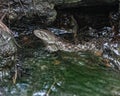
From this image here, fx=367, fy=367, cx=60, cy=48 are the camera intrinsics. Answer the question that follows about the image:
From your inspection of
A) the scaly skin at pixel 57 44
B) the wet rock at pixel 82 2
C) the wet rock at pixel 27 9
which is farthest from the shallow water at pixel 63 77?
the wet rock at pixel 82 2

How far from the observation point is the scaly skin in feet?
15.6

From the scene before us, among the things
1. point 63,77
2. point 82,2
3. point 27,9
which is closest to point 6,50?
point 63,77

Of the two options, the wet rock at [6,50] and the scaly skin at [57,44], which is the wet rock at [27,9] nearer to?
the scaly skin at [57,44]

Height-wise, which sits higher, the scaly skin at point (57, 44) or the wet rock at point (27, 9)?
the wet rock at point (27, 9)

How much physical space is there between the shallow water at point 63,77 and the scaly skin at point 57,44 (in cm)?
15

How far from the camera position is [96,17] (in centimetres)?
549

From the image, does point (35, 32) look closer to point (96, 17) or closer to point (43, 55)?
point (43, 55)

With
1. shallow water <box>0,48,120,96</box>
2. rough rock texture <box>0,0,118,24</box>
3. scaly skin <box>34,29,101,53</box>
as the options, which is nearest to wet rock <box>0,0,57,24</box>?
rough rock texture <box>0,0,118,24</box>

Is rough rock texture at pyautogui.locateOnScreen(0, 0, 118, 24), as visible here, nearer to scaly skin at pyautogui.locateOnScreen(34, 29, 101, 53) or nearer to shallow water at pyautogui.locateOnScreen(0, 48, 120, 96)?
scaly skin at pyautogui.locateOnScreen(34, 29, 101, 53)

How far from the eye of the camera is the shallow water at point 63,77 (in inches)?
151

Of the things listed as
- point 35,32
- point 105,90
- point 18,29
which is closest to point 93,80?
point 105,90

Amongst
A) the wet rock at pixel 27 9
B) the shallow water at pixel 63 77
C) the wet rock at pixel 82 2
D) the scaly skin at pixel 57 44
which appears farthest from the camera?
the wet rock at pixel 82 2

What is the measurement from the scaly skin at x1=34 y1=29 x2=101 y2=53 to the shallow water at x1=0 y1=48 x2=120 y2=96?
15cm

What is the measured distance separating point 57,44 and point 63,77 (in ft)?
2.66
